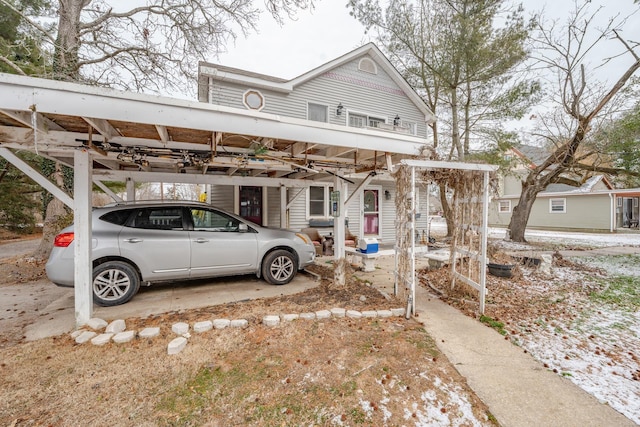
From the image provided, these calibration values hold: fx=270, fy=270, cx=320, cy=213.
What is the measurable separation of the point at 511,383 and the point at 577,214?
848 inches

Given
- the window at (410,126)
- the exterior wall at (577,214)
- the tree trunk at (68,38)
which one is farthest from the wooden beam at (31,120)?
the exterior wall at (577,214)

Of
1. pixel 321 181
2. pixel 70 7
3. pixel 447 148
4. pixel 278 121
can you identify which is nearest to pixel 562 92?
pixel 447 148

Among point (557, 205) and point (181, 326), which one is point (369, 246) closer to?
point (181, 326)

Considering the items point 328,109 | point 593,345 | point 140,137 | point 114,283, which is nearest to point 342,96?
point 328,109

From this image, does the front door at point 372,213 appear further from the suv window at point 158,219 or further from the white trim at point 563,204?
the white trim at point 563,204

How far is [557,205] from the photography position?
1859cm

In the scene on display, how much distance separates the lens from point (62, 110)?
2.43 meters

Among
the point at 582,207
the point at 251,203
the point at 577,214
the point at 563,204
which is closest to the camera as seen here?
the point at 251,203

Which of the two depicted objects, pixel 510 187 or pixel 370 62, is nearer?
pixel 370 62

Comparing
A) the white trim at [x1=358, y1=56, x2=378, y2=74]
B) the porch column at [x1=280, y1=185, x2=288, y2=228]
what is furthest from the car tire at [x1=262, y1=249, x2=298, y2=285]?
the white trim at [x1=358, y1=56, x2=378, y2=74]

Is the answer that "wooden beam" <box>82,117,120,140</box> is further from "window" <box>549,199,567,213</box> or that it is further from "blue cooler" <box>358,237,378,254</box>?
"window" <box>549,199,567,213</box>

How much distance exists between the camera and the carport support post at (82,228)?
3205 mm

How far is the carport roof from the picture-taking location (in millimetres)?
2445

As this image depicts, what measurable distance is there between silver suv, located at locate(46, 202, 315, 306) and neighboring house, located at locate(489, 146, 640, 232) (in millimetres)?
15665
